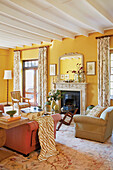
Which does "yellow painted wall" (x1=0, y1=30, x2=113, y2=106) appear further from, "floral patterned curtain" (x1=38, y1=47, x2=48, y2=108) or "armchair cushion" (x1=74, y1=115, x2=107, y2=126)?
"armchair cushion" (x1=74, y1=115, x2=107, y2=126)

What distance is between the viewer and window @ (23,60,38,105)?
27.5 ft

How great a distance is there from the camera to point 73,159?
9.76 feet

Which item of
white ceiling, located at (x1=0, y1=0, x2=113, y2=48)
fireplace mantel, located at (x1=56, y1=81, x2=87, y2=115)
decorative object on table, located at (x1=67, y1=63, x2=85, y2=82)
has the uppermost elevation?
white ceiling, located at (x1=0, y1=0, x2=113, y2=48)

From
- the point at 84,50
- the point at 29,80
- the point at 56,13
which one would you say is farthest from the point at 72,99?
the point at 56,13

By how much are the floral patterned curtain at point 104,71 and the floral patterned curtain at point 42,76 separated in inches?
101

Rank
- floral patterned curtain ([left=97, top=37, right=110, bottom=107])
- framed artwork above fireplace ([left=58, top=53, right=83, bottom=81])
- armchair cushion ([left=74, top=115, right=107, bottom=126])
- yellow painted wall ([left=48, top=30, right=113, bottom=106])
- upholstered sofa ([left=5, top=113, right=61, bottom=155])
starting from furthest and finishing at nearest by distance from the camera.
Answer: framed artwork above fireplace ([left=58, top=53, right=83, bottom=81])
yellow painted wall ([left=48, top=30, right=113, bottom=106])
floral patterned curtain ([left=97, top=37, right=110, bottom=107])
armchair cushion ([left=74, top=115, right=107, bottom=126])
upholstered sofa ([left=5, top=113, right=61, bottom=155])

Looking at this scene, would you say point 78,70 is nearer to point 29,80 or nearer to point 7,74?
point 29,80

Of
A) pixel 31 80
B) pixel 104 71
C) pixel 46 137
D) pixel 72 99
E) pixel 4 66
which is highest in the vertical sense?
pixel 4 66

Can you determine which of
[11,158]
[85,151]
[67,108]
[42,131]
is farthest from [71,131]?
[11,158]

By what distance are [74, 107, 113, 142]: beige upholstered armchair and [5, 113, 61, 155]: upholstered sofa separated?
117cm

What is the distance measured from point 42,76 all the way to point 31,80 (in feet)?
3.94

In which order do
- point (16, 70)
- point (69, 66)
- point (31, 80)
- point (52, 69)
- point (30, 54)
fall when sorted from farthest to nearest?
point (16, 70) < point (31, 80) < point (30, 54) < point (52, 69) < point (69, 66)

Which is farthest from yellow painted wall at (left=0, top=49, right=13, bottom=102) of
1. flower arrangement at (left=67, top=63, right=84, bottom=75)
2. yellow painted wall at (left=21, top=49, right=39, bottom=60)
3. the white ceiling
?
flower arrangement at (left=67, top=63, right=84, bottom=75)

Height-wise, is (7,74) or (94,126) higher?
(7,74)
